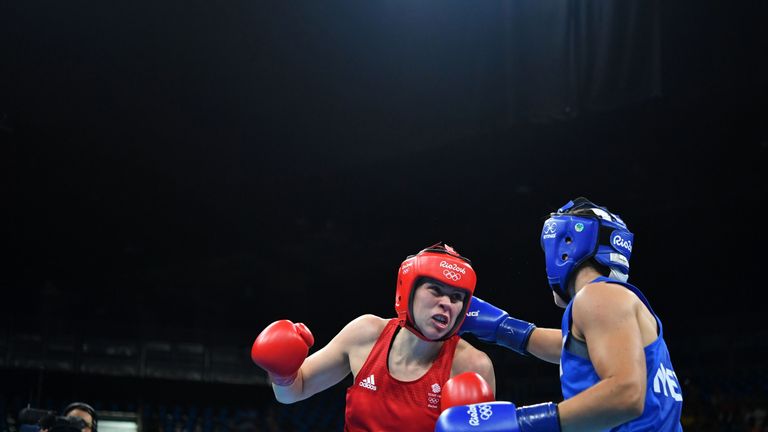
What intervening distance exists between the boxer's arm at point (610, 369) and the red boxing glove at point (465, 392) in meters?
0.49

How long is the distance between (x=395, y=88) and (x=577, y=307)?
584 centimetres

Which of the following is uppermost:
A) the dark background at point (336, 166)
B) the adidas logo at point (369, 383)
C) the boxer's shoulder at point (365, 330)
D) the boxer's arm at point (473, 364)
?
the dark background at point (336, 166)

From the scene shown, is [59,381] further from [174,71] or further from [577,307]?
[577,307]

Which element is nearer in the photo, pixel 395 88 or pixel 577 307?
pixel 577 307

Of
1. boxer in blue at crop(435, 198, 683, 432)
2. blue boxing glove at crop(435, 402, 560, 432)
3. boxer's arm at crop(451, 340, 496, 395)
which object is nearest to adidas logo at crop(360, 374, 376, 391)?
boxer's arm at crop(451, 340, 496, 395)

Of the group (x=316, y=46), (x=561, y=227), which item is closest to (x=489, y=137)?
(x=316, y=46)

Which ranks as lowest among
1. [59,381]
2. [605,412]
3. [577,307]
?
[605,412]

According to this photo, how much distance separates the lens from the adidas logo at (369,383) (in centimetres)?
311

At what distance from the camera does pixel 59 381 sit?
12289 millimetres

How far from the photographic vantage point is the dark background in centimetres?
696

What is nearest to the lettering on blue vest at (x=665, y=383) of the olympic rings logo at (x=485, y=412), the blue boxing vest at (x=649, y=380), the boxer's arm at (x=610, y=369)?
the blue boxing vest at (x=649, y=380)

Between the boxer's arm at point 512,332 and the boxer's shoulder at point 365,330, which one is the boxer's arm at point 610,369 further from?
the boxer's shoulder at point 365,330

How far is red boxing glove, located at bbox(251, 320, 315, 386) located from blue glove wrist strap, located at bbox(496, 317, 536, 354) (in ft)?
2.42

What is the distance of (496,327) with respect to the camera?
3146 millimetres
